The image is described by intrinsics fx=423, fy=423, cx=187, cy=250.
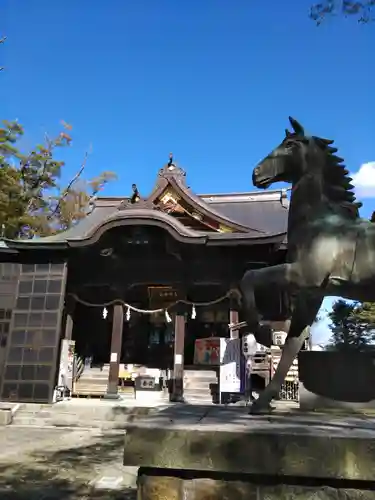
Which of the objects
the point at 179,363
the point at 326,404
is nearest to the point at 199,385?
the point at 179,363

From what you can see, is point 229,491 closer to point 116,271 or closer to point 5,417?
point 5,417

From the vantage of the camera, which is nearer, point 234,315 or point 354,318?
point 234,315

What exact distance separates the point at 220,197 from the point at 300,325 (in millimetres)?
17956

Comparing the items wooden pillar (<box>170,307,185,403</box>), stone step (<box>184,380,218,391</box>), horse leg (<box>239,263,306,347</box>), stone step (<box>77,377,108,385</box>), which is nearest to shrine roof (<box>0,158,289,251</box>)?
wooden pillar (<box>170,307,185,403</box>)

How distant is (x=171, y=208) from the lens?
59.4 ft

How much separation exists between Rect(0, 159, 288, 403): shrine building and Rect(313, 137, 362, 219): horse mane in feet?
29.3

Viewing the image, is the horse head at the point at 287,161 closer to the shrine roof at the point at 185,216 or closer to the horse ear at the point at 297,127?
the horse ear at the point at 297,127

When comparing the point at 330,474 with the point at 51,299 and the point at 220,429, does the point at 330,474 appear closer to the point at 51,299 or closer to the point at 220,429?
the point at 220,429

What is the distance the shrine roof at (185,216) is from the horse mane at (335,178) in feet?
29.3

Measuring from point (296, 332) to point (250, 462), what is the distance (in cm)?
176

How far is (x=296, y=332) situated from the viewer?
13.4 feet

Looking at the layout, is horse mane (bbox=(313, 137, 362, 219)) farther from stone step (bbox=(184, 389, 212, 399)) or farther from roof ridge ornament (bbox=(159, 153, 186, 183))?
roof ridge ornament (bbox=(159, 153, 186, 183))

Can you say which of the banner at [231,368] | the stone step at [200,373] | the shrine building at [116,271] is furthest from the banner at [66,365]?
the banner at [231,368]

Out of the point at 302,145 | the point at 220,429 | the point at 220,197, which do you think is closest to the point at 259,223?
the point at 220,197
